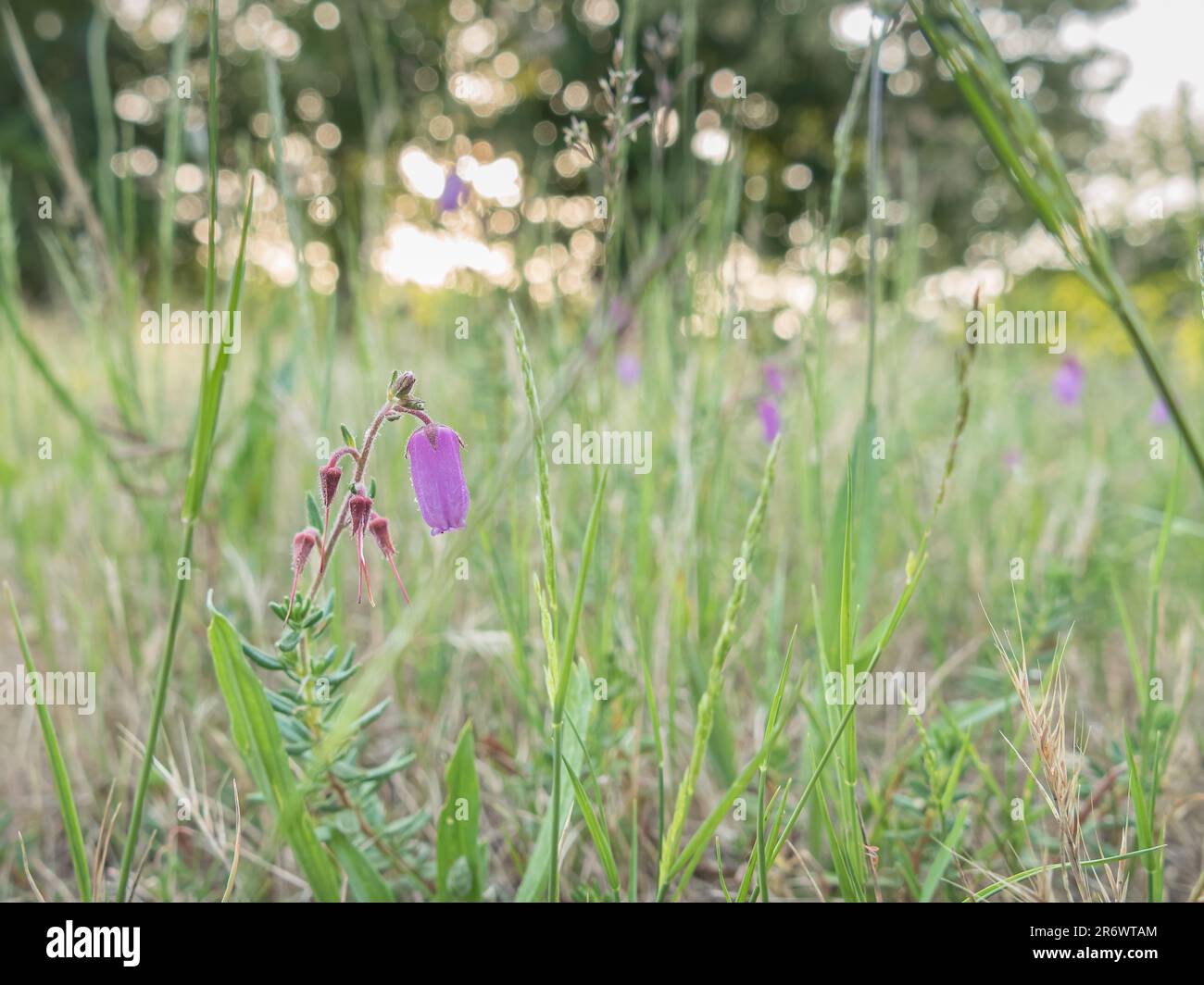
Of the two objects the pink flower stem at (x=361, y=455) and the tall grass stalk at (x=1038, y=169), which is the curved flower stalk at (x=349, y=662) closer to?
the pink flower stem at (x=361, y=455)

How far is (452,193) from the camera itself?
1.36m

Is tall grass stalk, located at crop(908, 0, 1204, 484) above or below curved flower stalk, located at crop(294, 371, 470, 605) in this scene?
above

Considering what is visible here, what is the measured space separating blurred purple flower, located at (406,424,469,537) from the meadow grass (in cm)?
8

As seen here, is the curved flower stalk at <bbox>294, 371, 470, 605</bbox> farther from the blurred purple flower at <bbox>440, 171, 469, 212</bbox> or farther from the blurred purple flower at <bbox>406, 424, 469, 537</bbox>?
the blurred purple flower at <bbox>440, 171, 469, 212</bbox>

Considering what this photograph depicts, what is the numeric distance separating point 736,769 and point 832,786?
14 centimetres

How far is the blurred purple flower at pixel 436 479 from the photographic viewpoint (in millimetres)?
573

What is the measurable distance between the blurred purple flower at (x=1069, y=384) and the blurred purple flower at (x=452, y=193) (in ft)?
6.78

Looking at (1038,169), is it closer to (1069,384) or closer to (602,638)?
(602,638)

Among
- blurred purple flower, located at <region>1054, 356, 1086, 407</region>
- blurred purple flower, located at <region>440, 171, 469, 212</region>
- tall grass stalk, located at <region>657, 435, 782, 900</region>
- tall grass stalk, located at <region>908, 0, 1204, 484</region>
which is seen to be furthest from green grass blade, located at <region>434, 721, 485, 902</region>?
blurred purple flower, located at <region>1054, 356, 1086, 407</region>

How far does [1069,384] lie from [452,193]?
6.89 ft

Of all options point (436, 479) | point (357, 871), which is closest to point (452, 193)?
point (436, 479)

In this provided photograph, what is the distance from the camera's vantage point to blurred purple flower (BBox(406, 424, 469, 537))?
573 mm

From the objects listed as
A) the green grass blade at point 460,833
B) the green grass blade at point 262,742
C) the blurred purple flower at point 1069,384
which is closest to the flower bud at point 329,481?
the green grass blade at point 262,742
